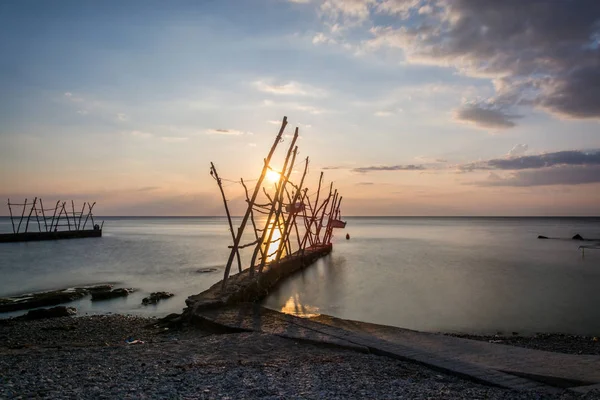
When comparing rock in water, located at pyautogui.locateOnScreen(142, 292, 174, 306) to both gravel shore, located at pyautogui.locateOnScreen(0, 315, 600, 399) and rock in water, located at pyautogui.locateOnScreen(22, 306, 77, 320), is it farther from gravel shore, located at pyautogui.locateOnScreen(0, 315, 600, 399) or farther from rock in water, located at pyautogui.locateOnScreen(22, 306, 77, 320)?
gravel shore, located at pyautogui.locateOnScreen(0, 315, 600, 399)

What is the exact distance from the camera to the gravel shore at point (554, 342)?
1038 centimetres

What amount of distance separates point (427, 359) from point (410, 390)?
159 cm

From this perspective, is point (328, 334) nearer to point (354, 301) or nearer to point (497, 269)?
point (354, 301)

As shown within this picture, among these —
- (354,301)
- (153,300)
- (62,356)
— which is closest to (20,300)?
(153,300)

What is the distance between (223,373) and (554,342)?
29.1 feet

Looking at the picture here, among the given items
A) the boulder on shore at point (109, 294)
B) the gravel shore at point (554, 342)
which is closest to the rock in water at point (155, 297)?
the boulder on shore at point (109, 294)

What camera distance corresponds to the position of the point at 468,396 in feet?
19.1

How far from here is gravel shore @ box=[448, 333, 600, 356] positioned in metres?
10.4

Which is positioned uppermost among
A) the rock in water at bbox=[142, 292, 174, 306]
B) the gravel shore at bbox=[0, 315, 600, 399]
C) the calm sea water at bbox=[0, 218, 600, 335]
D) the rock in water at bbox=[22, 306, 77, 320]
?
the gravel shore at bbox=[0, 315, 600, 399]

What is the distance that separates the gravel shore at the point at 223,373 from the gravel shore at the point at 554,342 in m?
5.09

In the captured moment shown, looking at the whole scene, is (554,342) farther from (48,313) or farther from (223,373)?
(48,313)

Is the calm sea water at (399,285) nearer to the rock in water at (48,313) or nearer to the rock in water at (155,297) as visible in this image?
the rock in water at (155,297)

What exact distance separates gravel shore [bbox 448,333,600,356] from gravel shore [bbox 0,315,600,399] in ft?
16.7

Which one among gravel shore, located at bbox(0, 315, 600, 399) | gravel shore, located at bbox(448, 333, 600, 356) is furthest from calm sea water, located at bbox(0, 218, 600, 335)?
gravel shore, located at bbox(0, 315, 600, 399)
